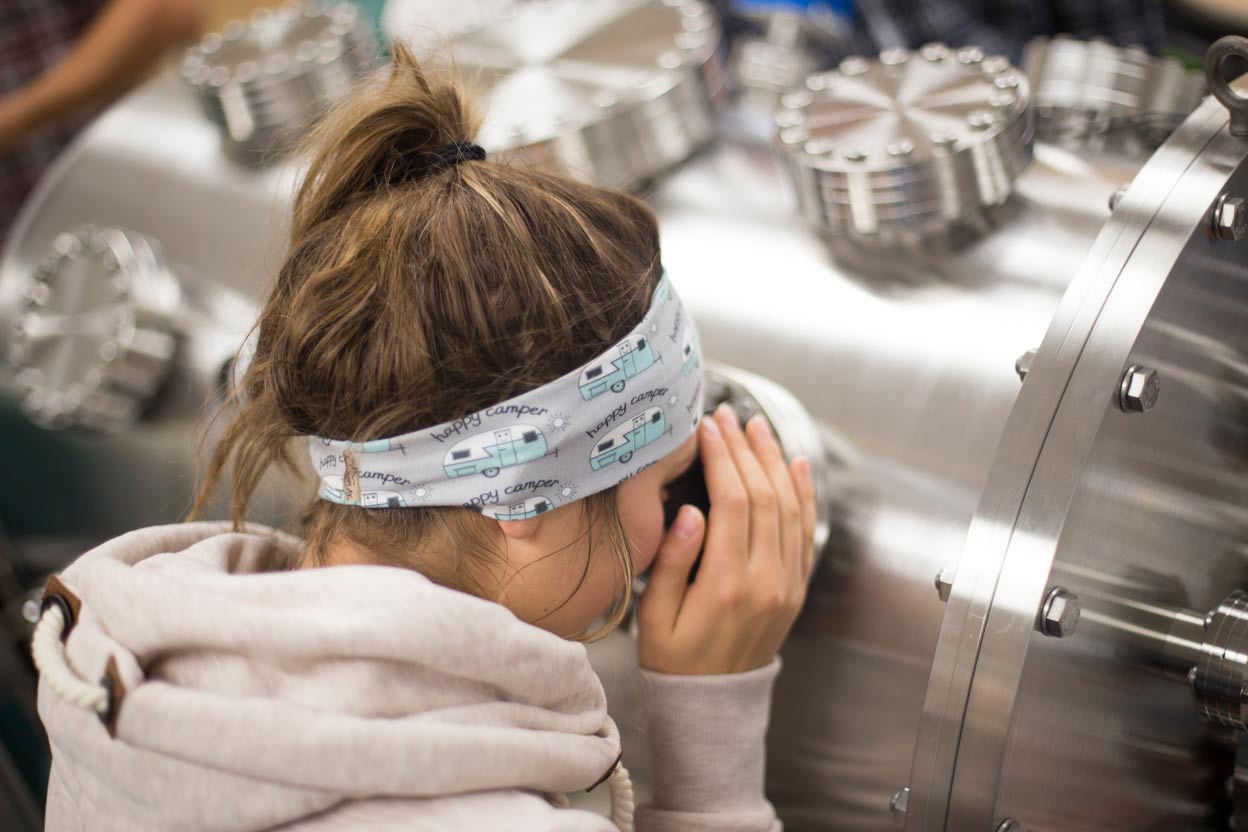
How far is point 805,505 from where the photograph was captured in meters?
0.60

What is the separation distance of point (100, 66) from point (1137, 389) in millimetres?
1163

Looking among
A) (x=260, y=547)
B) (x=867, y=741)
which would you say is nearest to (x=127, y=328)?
(x=260, y=547)

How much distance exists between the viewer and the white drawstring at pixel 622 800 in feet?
1.87

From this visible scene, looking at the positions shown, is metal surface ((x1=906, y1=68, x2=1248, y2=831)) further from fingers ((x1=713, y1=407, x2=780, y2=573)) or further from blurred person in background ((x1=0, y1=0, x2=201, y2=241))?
blurred person in background ((x1=0, y1=0, x2=201, y2=241))

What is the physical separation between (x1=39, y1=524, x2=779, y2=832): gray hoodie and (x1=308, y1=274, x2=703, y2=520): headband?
5 centimetres

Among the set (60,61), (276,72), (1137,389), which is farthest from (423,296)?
(60,61)

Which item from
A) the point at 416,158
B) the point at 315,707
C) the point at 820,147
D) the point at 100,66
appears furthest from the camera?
the point at 100,66

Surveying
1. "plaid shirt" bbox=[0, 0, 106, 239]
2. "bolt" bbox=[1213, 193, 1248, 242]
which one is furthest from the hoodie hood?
"plaid shirt" bbox=[0, 0, 106, 239]

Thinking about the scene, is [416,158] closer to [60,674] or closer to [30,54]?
[60,674]

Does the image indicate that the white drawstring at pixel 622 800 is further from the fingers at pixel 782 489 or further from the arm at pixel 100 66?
the arm at pixel 100 66

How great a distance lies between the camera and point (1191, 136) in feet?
1.85

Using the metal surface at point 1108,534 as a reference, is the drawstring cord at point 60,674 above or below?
above

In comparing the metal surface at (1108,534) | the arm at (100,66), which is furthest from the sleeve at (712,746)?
the arm at (100,66)

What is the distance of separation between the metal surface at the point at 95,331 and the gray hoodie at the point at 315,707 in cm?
36
